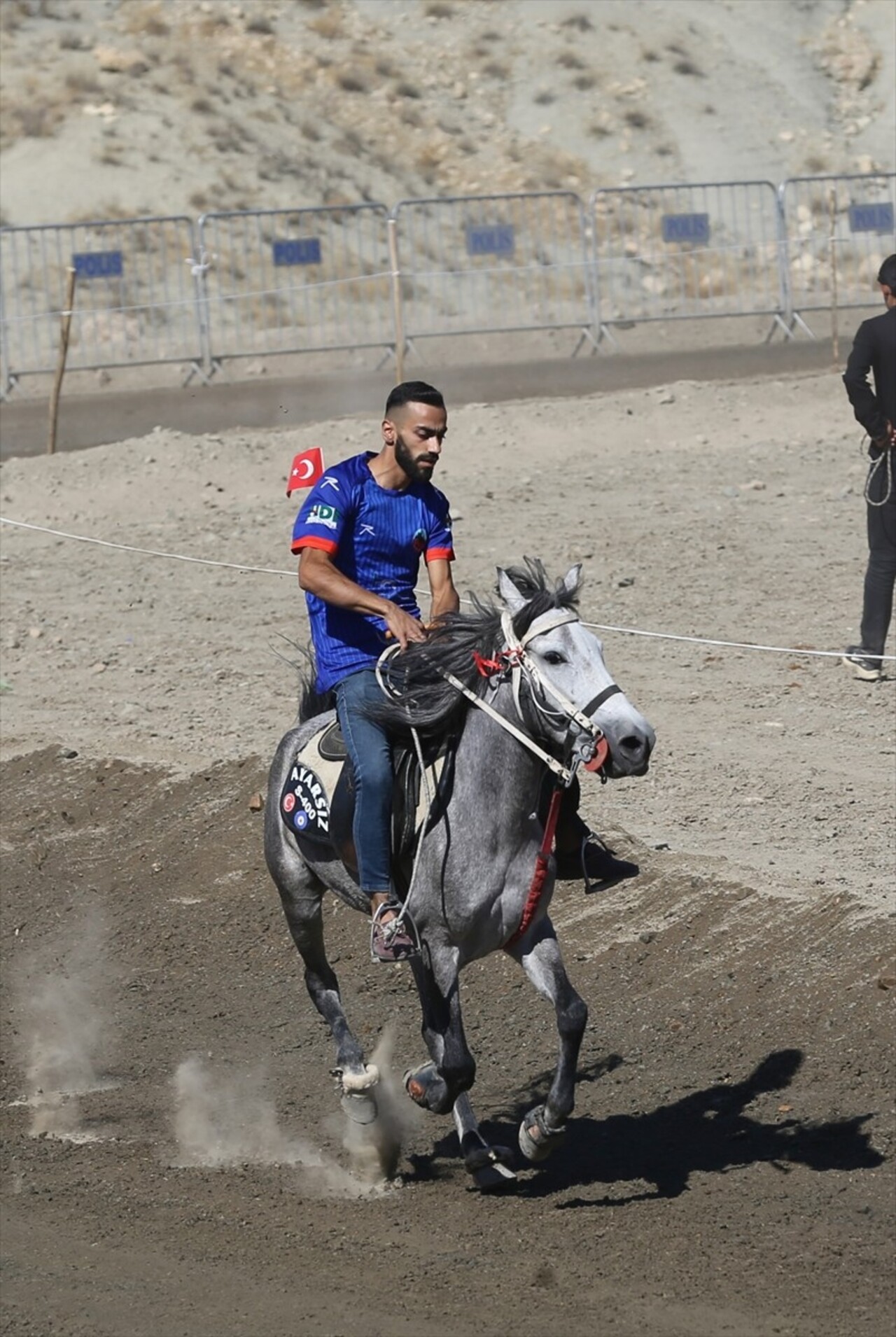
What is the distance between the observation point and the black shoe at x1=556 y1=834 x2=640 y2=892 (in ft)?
23.5

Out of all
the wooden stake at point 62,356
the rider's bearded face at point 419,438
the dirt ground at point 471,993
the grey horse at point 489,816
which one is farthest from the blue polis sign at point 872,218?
the grey horse at point 489,816

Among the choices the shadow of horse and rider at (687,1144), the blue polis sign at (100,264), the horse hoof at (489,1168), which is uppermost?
the blue polis sign at (100,264)

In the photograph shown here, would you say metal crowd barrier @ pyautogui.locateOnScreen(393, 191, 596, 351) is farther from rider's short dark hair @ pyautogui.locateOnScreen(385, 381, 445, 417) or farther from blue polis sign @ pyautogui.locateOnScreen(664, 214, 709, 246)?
rider's short dark hair @ pyautogui.locateOnScreen(385, 381, 445, 417)

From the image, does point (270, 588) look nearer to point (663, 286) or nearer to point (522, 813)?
point (522, 813)

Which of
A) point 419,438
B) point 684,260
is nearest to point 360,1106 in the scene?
point 419,438

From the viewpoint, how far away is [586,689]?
6.30 m

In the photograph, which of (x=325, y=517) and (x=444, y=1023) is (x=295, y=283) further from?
(x=444, y=1023)

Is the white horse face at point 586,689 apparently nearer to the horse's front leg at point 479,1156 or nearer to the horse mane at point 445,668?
the horse mane at point 445,668

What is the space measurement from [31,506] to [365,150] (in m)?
23.0

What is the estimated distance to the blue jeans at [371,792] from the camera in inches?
272

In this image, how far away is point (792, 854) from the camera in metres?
10.0

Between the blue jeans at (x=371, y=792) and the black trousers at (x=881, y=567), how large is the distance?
21.4 ft

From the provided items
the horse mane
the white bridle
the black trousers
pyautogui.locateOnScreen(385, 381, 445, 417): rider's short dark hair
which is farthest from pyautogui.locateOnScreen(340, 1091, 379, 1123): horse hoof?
the black trousers

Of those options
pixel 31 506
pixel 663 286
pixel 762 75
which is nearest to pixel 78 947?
pixel 31 506
